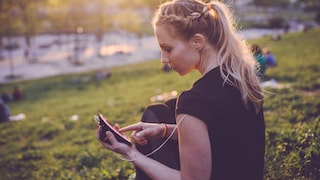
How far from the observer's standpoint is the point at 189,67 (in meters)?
2.58

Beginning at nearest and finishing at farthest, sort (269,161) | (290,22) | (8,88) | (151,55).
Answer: (269,161)
(8,88)
(151,55)
(290,22)

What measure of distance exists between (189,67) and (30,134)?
25.6 ft

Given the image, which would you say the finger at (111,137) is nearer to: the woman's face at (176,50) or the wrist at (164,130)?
the wrist at (164,130)

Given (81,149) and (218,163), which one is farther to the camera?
(81,149)

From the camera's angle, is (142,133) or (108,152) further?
(108,152)

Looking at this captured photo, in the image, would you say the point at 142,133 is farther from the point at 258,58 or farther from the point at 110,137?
the point at 258,58

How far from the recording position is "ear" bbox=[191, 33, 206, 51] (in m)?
2.38

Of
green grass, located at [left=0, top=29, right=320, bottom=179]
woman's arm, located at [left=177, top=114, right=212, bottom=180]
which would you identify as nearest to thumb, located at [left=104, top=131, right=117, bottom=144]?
woman's arm, located at [left=177, top=114, right=212, bottom=180]

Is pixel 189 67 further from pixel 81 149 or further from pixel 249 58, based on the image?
pixel 81 149

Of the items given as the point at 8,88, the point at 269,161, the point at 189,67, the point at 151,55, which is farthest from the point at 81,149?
the point at 151,55

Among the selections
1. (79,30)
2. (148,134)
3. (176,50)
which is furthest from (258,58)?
(79,30)

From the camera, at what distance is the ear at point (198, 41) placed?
7.82 feet

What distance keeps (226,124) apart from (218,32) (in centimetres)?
72

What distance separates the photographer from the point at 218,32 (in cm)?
242
